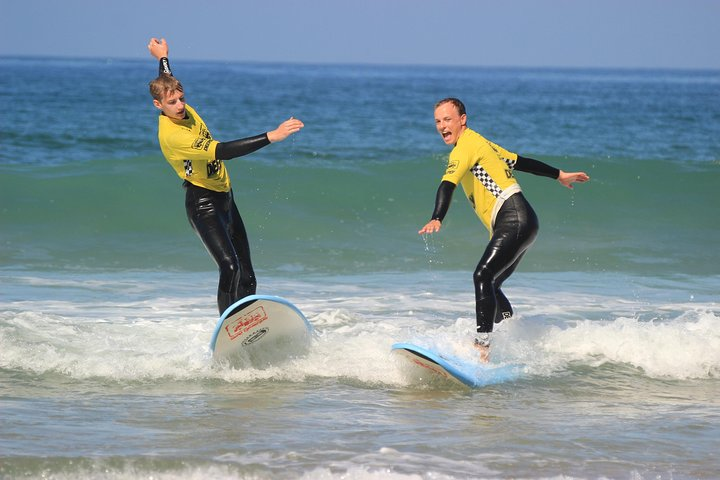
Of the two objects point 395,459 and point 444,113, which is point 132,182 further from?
point 395,459

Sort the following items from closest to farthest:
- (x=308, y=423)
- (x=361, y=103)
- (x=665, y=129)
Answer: (x=308, y=423) < (x=665, y=129) < (x=361, y=103)

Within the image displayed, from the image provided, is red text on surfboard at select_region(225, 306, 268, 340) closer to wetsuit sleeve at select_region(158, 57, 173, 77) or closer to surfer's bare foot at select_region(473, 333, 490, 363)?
surfer's bare foot at select_region(473, 333, 490, 363)

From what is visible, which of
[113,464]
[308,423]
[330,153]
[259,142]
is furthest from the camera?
[330,153]

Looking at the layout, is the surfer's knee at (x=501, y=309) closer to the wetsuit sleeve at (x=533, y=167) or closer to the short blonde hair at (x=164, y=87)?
the wetsuit sleeve at (x=533, y=167)

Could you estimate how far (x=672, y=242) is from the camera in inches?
547

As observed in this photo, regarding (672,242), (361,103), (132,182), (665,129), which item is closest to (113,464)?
(672,242)

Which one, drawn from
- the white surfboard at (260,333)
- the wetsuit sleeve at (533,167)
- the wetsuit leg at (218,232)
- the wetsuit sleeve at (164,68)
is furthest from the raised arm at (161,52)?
the wetsuit sleeve at (533,167)

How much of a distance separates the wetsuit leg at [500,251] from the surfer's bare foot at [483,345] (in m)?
0.04

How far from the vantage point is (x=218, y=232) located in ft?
23.0

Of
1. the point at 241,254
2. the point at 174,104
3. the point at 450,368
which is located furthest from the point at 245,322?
the point at 174,104

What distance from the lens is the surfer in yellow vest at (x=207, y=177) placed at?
6.78m

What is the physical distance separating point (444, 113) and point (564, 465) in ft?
8.92

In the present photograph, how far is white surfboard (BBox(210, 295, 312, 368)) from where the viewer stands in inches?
270

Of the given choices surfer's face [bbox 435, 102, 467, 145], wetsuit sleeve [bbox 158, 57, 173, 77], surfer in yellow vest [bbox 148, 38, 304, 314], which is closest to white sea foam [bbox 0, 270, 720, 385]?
surfer in yellow vest [bbox 148, 38, 304, 314]
